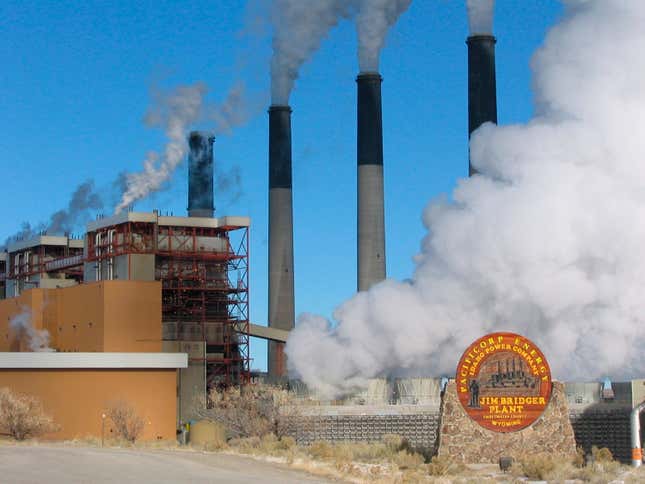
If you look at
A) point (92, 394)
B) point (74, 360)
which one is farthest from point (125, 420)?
point (74, 360)

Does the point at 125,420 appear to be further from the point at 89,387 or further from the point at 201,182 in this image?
the point at 201,182

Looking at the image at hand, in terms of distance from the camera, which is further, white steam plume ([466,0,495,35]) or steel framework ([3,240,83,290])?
steel framework ([3,240,83,290])

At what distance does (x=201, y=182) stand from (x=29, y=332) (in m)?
17.8

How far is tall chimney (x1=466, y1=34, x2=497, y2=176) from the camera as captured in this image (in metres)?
77.4

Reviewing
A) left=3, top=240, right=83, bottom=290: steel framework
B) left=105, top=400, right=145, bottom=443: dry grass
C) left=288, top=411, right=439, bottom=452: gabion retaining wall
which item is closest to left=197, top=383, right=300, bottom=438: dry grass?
left=288, top=411, right=439, bottom=452: gabion retaining wall

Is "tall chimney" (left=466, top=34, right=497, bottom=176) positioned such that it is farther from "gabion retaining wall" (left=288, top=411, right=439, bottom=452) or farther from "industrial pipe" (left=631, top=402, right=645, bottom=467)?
"industrial pipe" (left=631, top=402, right=645, bottom=467)

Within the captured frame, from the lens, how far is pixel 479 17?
78438 mm

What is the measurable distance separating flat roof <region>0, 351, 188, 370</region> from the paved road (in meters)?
27.1

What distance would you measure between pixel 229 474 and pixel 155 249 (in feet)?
137

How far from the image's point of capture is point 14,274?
97750 mm

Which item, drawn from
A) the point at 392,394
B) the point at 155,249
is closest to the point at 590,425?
the point at 392,394

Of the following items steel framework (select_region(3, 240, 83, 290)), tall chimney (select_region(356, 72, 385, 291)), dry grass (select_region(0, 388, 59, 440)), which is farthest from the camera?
steel framework (select_region(3, 240, 83, 290))

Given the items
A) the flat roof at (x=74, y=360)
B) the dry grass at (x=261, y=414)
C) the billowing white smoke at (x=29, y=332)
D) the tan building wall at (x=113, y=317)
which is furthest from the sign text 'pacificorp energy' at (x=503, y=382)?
the billowing white smoke at (x=29, y=332)

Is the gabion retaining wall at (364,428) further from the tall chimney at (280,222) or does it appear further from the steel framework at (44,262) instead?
the steel framework at (44,262)
